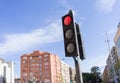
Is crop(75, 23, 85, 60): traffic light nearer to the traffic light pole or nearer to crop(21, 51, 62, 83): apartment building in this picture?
the traffic light pole

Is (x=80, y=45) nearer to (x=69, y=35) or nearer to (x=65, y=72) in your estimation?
(x=69, y=35)

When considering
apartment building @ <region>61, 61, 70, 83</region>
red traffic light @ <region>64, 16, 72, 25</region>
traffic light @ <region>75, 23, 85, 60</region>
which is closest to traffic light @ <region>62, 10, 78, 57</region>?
red traffic light @ <region>64, 16, 72, 25</region>

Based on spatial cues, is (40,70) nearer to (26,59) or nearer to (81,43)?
(26,59)

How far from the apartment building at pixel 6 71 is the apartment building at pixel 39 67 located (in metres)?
34.6

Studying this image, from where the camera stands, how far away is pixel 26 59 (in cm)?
13050

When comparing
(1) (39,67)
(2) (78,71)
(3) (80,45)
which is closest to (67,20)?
(3) (80,45)

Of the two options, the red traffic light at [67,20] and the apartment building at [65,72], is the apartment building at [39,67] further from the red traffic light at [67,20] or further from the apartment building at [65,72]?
the red traffic light at [67,20]

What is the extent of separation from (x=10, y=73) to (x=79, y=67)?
85.9 meters

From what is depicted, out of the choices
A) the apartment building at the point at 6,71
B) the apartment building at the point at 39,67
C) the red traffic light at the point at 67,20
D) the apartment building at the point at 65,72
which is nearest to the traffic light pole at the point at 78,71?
the red traffic light at the point at 67,20

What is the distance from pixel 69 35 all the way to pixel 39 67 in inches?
4886

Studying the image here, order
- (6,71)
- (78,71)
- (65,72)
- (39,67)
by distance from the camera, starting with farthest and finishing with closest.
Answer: (65,72) < (39,67) < (6,71) < (78,71)

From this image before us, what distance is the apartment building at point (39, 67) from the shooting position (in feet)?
408

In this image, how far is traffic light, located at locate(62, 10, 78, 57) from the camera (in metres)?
3.81

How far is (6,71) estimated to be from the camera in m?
81.9
